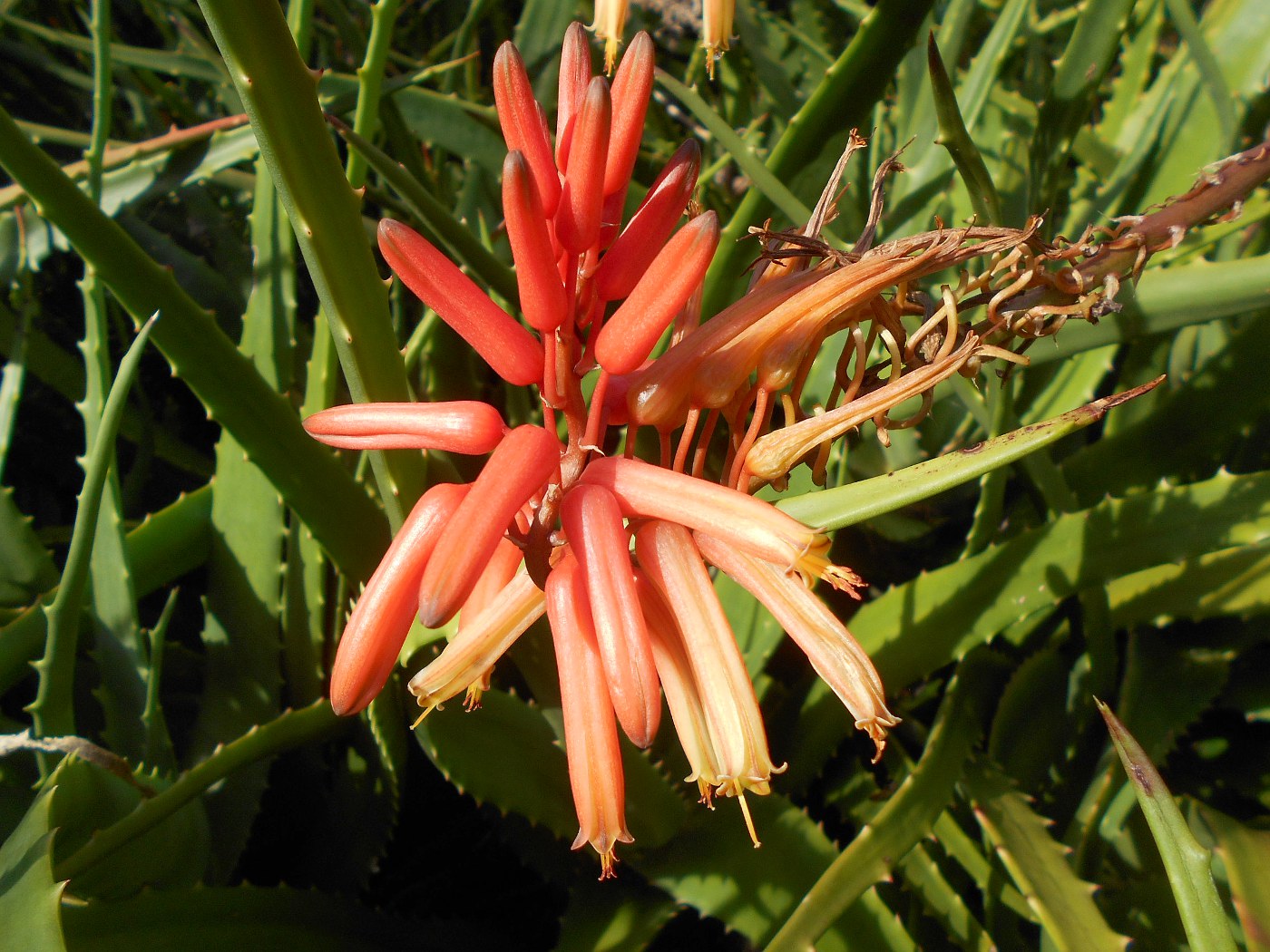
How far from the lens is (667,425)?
540mm

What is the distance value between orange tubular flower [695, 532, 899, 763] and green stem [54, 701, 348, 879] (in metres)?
0.45

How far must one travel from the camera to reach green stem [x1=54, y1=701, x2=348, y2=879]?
59cm

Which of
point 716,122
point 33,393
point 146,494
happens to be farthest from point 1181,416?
point 33,393

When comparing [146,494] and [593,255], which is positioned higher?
[593,255]

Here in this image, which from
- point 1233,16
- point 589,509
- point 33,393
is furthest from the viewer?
point 33,393

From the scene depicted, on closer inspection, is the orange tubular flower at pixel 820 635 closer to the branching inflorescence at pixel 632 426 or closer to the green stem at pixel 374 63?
the branching inflorescence at pixel 632 426

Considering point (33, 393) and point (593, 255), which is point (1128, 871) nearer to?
point (593, 255)

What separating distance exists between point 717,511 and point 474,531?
137 mm

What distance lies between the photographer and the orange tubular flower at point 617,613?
1.43 feet

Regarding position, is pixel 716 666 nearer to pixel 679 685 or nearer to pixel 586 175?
pixel 679 685

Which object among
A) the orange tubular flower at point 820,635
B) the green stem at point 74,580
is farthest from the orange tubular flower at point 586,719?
the green stem at point 74,580

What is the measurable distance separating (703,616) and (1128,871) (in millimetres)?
822

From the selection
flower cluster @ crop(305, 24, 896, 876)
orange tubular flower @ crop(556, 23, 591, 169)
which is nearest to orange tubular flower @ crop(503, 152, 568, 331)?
flower cluster @ crop(305, 24, 896, 876)

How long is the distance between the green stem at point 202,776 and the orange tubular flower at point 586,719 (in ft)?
1.15
